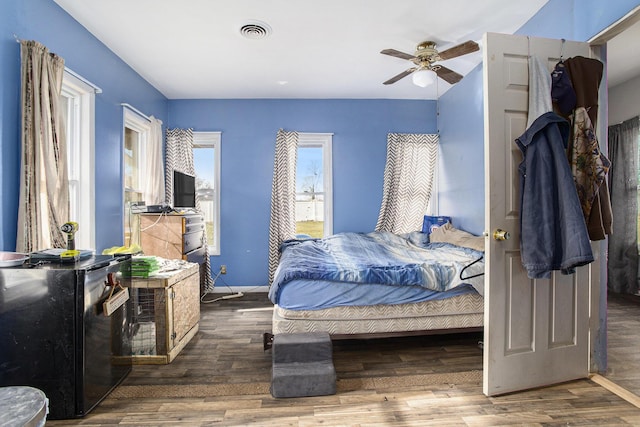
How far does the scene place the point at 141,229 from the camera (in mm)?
3270

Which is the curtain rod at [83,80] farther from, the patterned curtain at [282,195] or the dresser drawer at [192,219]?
the patterned curtain at [282,195]

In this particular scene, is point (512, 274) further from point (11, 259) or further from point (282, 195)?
point (282, 195)

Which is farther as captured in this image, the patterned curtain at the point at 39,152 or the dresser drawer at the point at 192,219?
the dresser drawer at the point at 192,219

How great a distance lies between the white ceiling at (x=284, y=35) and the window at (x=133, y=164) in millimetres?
577

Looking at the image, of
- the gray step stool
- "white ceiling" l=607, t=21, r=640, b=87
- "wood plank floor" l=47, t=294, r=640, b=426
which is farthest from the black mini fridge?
"white ceiling" l=607, t=21, r=640, b=87

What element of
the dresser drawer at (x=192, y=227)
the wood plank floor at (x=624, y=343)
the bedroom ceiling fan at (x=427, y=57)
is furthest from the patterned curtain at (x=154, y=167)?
the wood plank floor at (x=624, y=343)

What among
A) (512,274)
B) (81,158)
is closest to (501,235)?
(512,274)

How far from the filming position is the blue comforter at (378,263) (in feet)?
7.54

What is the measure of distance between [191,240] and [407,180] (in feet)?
9.56

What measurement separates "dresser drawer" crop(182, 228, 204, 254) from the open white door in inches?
109

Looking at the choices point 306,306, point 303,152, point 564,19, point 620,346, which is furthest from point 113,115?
point 620,346

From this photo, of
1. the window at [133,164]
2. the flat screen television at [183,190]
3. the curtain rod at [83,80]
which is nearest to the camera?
the curtain rod at [83,80]

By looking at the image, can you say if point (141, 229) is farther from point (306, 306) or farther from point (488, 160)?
point (488, 160)

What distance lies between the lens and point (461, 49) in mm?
2533
